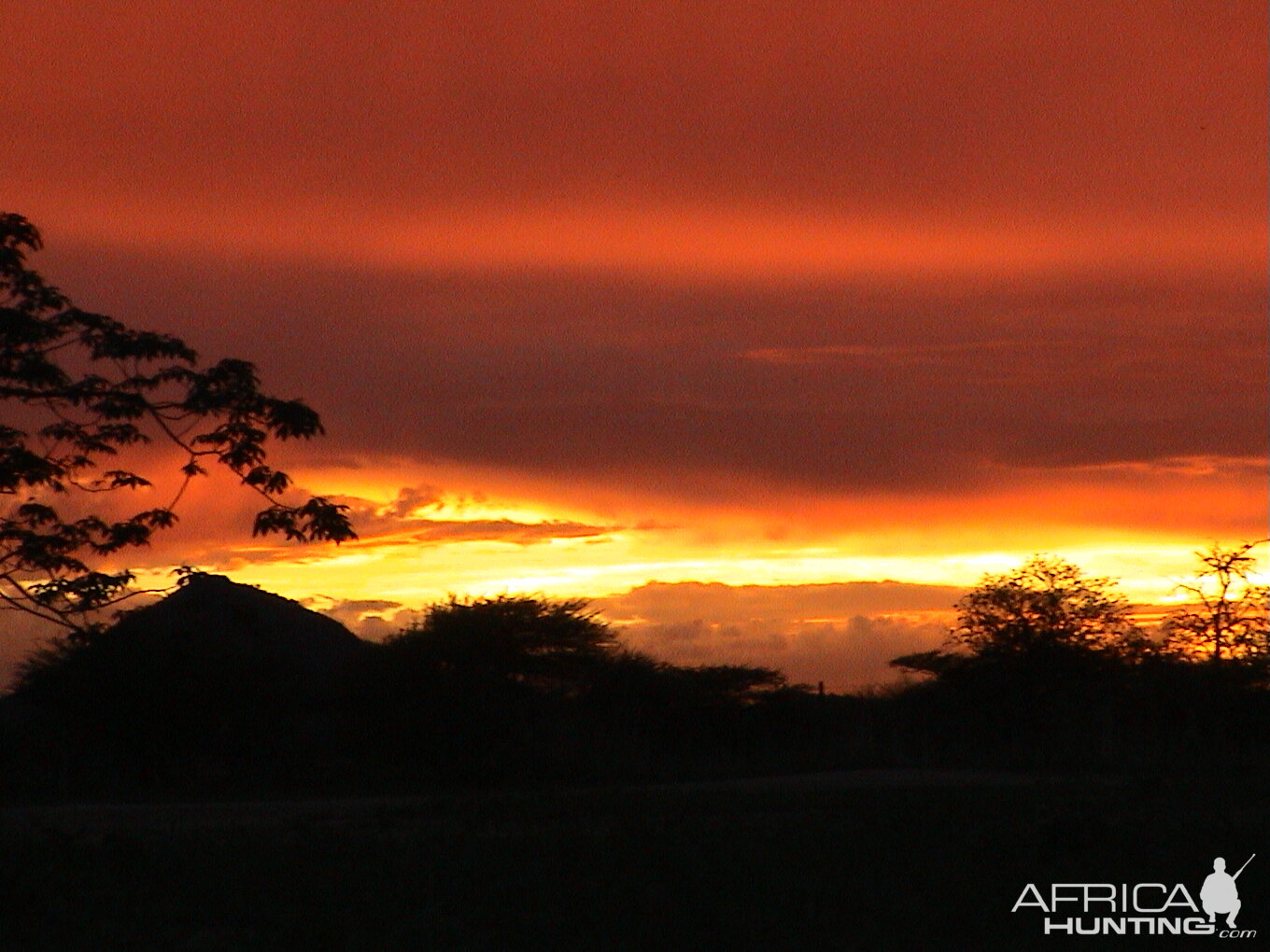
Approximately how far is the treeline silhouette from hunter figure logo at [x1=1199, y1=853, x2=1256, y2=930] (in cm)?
1383

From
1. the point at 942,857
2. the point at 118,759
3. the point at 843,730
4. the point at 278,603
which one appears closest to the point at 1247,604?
the point at 843,730

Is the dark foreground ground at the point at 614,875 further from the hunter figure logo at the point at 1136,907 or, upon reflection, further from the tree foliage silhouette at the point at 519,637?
the tree foliage silhouette at the point at 519,637

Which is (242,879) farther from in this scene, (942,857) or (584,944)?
(942,857)

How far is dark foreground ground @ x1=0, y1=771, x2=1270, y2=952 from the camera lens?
10.6 meters

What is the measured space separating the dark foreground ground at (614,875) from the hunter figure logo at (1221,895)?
0.11 m

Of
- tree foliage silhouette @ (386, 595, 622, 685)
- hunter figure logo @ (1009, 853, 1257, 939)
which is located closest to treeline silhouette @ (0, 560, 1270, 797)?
tree foliage silhouette @ (386, 595, 622, 685)

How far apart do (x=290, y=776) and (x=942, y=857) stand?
64.8 feet

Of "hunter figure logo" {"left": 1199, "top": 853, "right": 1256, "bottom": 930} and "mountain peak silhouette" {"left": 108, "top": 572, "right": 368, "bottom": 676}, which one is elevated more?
"mountain peak silhouette" {"left": 108, "top": 572, "right": 368, "bottom": 676}

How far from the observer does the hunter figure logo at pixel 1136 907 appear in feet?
36.1

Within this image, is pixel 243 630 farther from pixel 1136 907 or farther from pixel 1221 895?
pixel 1221 895

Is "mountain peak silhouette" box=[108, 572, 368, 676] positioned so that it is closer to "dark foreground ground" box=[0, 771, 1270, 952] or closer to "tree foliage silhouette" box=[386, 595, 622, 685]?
"tree foliage silhouette" box=[386, 595, 622, 685]

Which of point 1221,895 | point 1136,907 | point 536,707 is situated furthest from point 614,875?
point 536,707

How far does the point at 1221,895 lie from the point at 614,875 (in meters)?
4.48

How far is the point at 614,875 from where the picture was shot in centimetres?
1254
